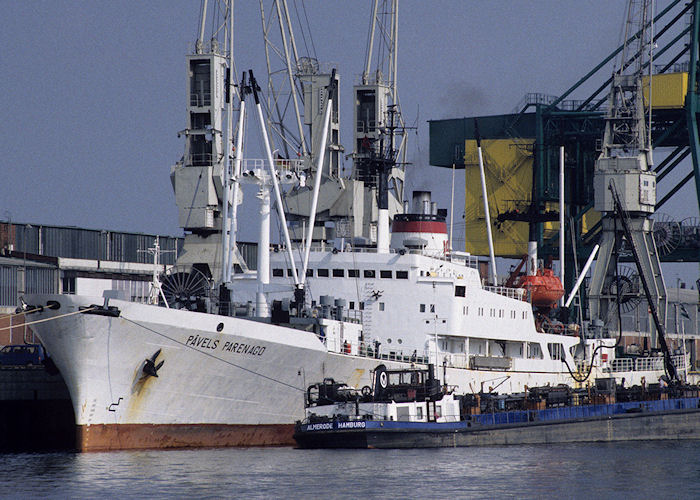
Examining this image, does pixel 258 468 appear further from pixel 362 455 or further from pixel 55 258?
pixel 55 258

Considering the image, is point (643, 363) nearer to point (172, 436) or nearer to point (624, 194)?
point (624, 194)

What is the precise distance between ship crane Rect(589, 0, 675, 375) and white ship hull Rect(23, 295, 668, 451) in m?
27.3

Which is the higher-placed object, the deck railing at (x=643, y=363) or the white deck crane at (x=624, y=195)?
the white deck crane at (x=624, y=195)

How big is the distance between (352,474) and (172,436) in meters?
8.03

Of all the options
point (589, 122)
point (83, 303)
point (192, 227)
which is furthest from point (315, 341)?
point (589, 122)

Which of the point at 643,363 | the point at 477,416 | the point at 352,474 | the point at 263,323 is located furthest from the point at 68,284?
the point at 352,474

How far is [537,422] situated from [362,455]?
9.44 m

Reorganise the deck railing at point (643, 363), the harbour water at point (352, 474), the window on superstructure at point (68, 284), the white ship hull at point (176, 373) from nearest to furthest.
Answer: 1. the harbour water at point (352, 474)
2. the white ship hull at point (176, 373)
3. the deck railing at point (643, 363)
4. the window on superstructure at point (68, 284)

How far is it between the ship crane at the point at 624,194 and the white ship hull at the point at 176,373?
89.5 ft

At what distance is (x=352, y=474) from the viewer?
36.7 metres

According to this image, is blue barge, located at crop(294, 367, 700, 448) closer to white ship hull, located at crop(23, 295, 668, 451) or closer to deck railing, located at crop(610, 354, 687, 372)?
white ship hull, located at crop(23, 295, 668, 451)

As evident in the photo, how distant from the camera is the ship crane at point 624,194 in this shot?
67.4 meters

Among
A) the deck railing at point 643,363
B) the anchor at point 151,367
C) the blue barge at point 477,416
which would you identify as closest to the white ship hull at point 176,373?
the anchor at point 151,367

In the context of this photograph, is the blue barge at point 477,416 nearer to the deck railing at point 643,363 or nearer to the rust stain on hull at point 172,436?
the rust stain on hull at point 172,436
